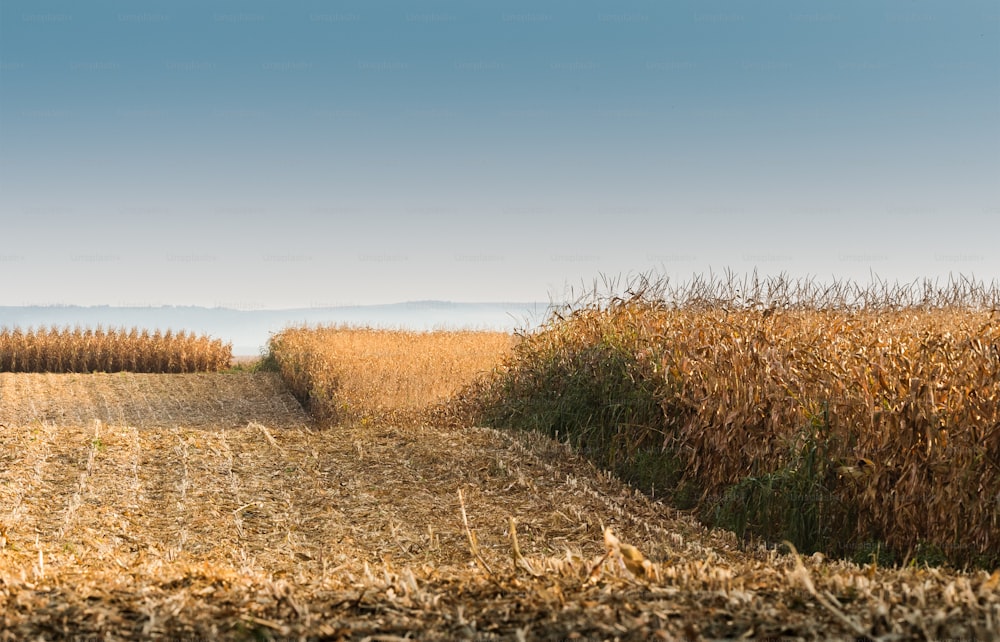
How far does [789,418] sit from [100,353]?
912 inches

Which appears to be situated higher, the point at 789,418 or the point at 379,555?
the point at 789,418

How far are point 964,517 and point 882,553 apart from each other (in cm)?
53

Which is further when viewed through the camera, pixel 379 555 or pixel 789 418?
pixel 789 418

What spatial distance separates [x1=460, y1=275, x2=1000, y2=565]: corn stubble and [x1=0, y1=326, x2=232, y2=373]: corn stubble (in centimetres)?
1777

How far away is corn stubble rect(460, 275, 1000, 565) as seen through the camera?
523 cm

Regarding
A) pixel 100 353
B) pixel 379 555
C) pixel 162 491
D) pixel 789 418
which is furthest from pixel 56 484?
pixel 100 353

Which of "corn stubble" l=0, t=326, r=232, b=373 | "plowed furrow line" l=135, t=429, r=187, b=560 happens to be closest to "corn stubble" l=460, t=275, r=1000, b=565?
"plowed furrow line" l=135, t=429, r=187, b=560

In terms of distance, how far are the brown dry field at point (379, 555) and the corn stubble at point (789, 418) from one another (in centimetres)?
46

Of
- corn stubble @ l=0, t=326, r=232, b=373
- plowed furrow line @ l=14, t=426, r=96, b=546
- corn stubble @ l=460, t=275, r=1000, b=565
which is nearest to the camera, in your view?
corn stubble @ l=460, t=275, r=1000, b=565

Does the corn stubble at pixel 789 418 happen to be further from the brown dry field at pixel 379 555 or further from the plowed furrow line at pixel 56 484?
the plowed furrow line at pixel 56 484

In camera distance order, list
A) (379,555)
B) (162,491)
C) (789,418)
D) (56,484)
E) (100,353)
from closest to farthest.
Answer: (379,555), (789,418), (162,491), (56,484), (100,353)

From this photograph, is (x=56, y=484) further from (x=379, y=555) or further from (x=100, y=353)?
(x=100, y=353)

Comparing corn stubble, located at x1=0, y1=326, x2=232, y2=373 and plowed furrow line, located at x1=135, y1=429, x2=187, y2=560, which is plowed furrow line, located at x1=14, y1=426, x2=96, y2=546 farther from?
corn stubble, located at x1=0, y1=326, x2=232, y2=373

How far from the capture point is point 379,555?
546cm
